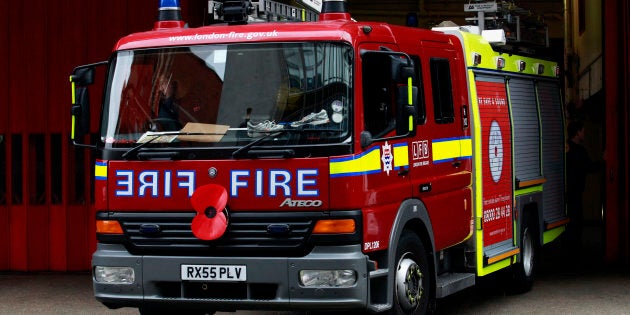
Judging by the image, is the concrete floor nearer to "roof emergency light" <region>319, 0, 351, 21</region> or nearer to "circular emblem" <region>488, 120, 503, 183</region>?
"circular emblem" <region>488, 120, 503, 183</region>

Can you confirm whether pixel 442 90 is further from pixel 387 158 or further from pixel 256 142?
pixel 256 142

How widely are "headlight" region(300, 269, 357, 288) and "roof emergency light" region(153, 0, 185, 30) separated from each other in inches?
96.7

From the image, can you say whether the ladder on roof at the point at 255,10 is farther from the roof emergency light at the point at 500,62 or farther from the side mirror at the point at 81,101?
the roof emergency light at the point at 500,62

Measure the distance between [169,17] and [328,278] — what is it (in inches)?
105

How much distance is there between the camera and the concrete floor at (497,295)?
477 inches

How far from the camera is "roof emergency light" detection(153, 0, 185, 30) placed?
32.9 ft

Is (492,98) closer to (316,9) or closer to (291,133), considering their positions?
(316,9)

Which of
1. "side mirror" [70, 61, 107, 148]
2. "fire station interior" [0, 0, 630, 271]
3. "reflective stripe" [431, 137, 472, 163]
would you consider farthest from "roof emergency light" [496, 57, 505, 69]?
"side mirror" [70, 61, 107, 148]

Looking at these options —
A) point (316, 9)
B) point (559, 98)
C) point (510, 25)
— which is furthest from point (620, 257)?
point (316, 9)

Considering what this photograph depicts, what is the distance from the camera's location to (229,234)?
29.5 ft

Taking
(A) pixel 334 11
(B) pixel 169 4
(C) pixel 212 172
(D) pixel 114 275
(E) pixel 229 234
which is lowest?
(D) pixel 114 275

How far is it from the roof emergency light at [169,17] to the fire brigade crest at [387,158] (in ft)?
6.65

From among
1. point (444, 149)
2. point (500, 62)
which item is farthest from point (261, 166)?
point (500, 62)

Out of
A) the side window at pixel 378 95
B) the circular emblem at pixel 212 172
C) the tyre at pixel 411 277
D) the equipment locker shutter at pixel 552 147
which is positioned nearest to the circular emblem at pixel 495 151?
the equipment locker shutter at pixel 552 147
